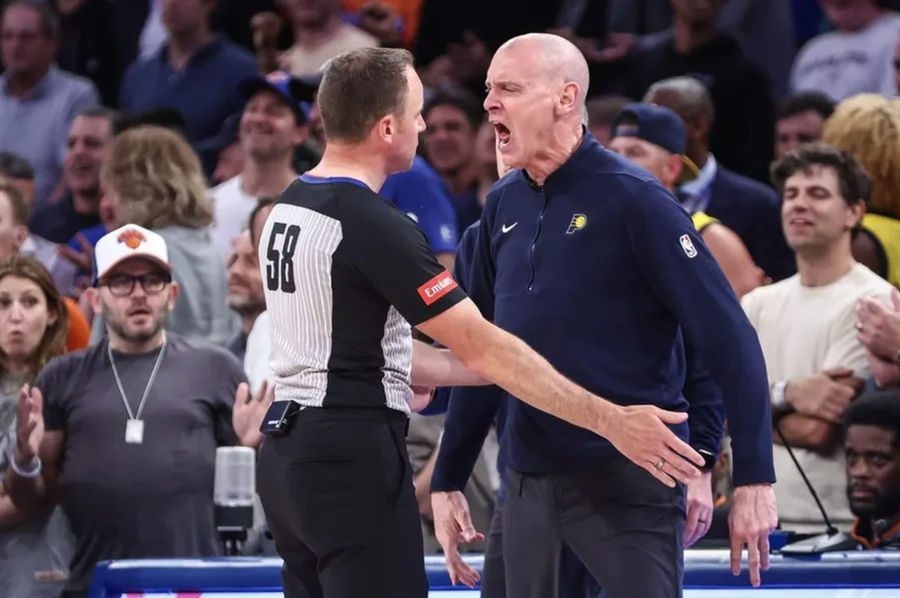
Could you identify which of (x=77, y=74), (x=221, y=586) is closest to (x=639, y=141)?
(x=221, y=586)

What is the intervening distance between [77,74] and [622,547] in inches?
299

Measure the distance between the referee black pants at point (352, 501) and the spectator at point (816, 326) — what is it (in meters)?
2.48

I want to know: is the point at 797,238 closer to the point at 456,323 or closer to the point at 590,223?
the point at 590,223

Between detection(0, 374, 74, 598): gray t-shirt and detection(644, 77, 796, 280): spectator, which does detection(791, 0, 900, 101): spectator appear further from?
detection(0, 374, 74, 598): gray t-shirt

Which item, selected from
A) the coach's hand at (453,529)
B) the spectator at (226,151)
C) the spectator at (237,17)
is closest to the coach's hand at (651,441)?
the coach's hand at (453,529)

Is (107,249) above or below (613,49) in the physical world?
below

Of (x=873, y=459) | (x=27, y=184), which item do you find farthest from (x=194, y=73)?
(x=873, y=459)

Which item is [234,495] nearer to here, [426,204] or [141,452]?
[141,452]

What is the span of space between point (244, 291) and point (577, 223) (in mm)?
3308

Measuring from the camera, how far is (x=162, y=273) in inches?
258

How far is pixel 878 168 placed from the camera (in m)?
6.85

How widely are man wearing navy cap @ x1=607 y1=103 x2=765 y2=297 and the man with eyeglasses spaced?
5.88ft

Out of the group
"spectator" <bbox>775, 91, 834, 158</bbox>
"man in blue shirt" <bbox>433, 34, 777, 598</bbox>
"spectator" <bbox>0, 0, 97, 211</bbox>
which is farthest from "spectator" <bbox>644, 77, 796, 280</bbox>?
"spectator" <bbox>0, 0, 97, 211</bbox>

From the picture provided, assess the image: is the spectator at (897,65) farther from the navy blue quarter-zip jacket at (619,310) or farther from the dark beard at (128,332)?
the navy blue quarter-zip jacket at (619,310)
